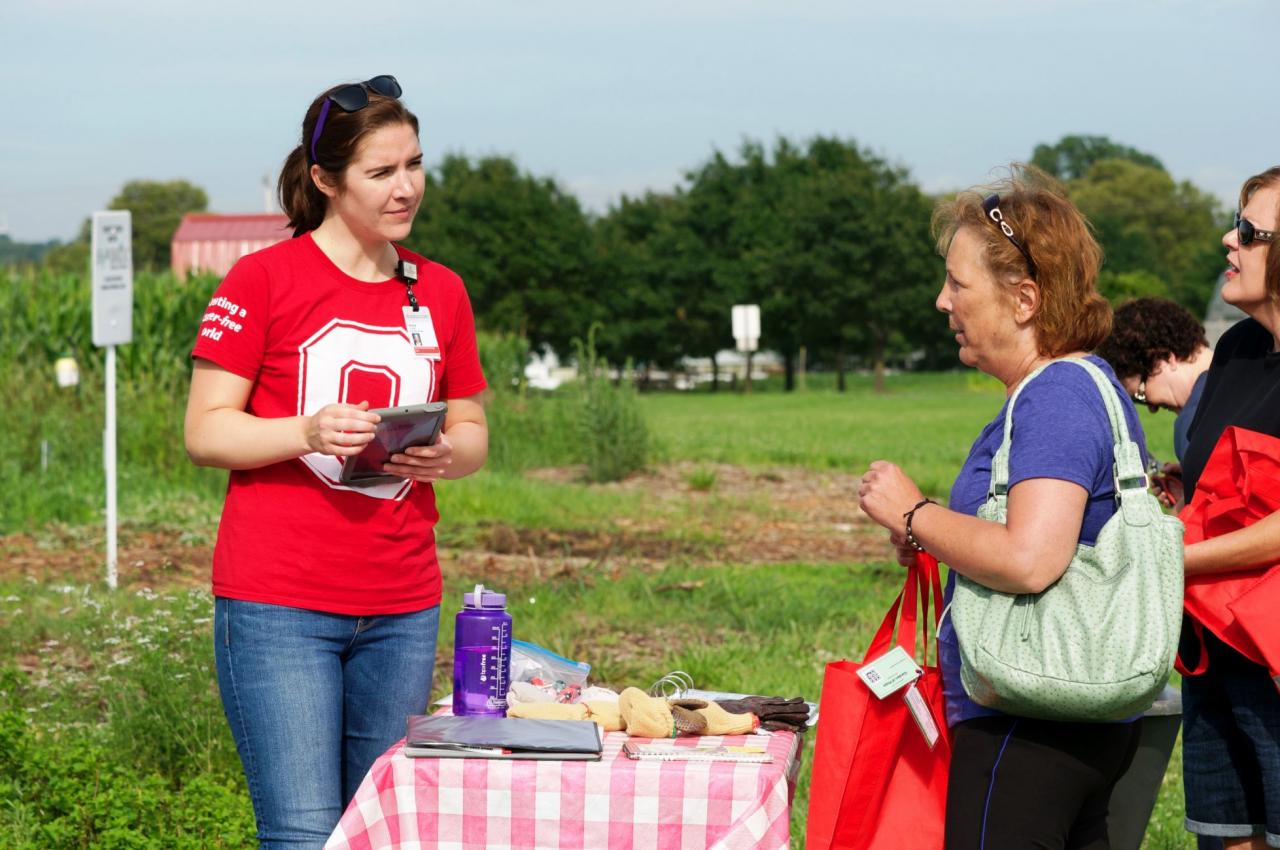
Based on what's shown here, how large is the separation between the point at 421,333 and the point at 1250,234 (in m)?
1.93

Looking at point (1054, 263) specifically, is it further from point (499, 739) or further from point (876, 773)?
point (499, 739)

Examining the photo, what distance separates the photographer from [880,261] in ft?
197

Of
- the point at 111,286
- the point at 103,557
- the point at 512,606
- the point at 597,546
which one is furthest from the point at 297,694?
the point at 597,546

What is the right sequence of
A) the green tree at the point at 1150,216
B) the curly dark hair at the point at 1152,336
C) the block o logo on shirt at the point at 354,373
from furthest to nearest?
the green tree at the point at 1150,216 → the curly dark hair at the point at 1152,336 → the block o logo on shirt at the point at 354,373

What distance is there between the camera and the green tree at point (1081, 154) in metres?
132

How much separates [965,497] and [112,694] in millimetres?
4598

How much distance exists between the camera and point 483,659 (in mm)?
3346

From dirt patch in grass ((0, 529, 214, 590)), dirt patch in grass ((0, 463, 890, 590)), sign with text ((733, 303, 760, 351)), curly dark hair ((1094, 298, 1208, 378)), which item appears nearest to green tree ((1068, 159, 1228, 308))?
sign with text ((733, 303, 760, 351))

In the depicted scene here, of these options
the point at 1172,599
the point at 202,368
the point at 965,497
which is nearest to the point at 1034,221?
the point at 965,497

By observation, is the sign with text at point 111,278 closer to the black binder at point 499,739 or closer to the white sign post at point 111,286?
the white sign post at point 111,286

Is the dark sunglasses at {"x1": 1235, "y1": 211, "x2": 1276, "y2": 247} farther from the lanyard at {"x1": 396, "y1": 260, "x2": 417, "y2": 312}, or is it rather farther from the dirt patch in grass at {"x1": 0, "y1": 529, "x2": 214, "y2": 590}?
the dirt patch in grass at {"x1": 0, "y1": 529, "x2": 214, "y2": 590}

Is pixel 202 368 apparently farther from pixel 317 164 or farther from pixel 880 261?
pixel 880 261

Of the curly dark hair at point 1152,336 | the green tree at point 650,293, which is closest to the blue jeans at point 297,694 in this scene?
the curly dark hair at point 1152,336

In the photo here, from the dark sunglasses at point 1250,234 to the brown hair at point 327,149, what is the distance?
1.94 m
